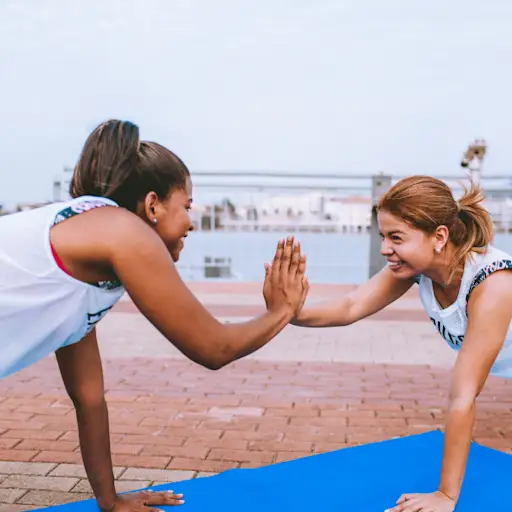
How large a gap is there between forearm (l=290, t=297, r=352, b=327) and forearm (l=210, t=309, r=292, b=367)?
28.2 inches

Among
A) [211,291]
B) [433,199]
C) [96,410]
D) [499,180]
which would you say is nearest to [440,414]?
[433,199]

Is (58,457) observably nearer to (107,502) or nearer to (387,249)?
(107,502)

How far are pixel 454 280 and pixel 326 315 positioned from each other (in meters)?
0.58

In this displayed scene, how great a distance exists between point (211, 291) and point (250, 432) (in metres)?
5.84

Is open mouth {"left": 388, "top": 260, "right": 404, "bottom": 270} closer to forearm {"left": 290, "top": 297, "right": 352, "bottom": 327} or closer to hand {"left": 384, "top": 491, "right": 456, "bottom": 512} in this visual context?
forearm {"left": 290, "top": 297, "right": 352, "bottom": 327}

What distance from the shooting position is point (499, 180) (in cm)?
992

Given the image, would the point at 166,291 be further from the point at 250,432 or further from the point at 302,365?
the point at 302,365

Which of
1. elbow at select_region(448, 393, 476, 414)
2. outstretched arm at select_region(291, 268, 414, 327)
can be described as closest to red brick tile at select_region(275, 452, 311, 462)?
outstretched arm at select_region(291, 268, 414, 327)

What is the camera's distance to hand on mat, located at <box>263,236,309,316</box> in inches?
91.6

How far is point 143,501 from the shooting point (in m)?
2.66

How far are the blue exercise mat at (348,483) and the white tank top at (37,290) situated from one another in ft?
3.00

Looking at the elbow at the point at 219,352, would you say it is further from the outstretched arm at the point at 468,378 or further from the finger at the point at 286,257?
the outstretched arm at the point at 468,378

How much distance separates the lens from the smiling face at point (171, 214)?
2.16 metres

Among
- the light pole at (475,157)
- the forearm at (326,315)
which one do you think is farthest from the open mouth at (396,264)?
the light pole at (475,157)
